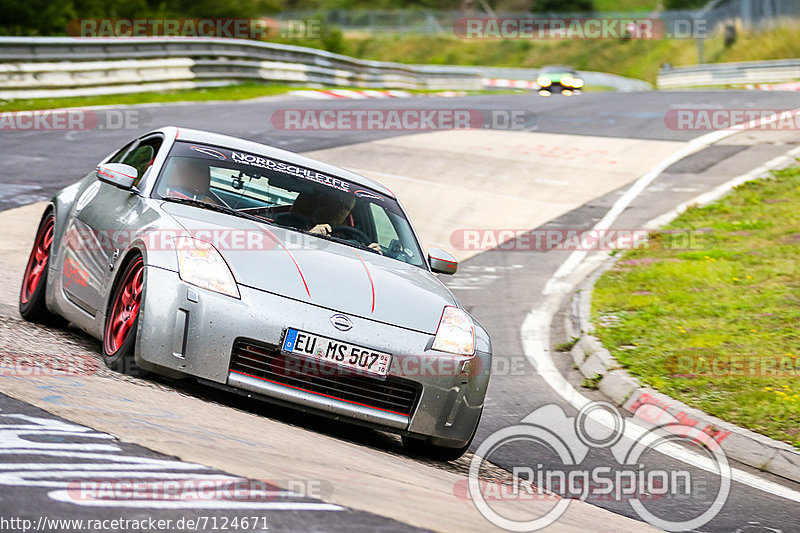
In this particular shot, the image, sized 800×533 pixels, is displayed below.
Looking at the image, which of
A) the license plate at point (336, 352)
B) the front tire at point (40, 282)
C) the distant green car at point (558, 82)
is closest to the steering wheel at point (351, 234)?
the license plate at point (336, 352)

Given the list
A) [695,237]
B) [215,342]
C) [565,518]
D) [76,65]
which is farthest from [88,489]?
[76,65]

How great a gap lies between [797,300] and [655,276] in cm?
171

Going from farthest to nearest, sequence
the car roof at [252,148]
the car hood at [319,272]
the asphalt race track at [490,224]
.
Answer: the car roof at [252,148], the car hood at [319,272], the asphalt race track at [490,224]

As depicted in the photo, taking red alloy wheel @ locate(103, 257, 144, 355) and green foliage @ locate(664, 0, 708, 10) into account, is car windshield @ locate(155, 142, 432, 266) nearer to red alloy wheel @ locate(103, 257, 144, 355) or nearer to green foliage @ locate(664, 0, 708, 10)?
red alloy wheel @ locate(103, 257, 144, 355)

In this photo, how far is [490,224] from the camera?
13.5 meters

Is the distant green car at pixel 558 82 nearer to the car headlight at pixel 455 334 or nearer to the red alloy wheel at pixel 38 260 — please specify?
the red alloy wheel at pixel 38 260

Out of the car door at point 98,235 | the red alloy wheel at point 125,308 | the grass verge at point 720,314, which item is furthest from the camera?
the grass verge at point 720,314

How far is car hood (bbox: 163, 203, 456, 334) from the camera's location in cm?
535

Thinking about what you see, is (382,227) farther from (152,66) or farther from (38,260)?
(152,66)

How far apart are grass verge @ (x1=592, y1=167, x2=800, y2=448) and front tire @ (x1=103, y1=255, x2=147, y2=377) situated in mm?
3722

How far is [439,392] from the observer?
213 inches

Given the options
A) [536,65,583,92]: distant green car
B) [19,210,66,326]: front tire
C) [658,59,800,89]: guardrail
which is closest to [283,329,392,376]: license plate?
[19,210,66,326]: front tire

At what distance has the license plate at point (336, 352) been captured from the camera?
16.8ft

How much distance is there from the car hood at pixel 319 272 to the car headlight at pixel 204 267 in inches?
1.9
